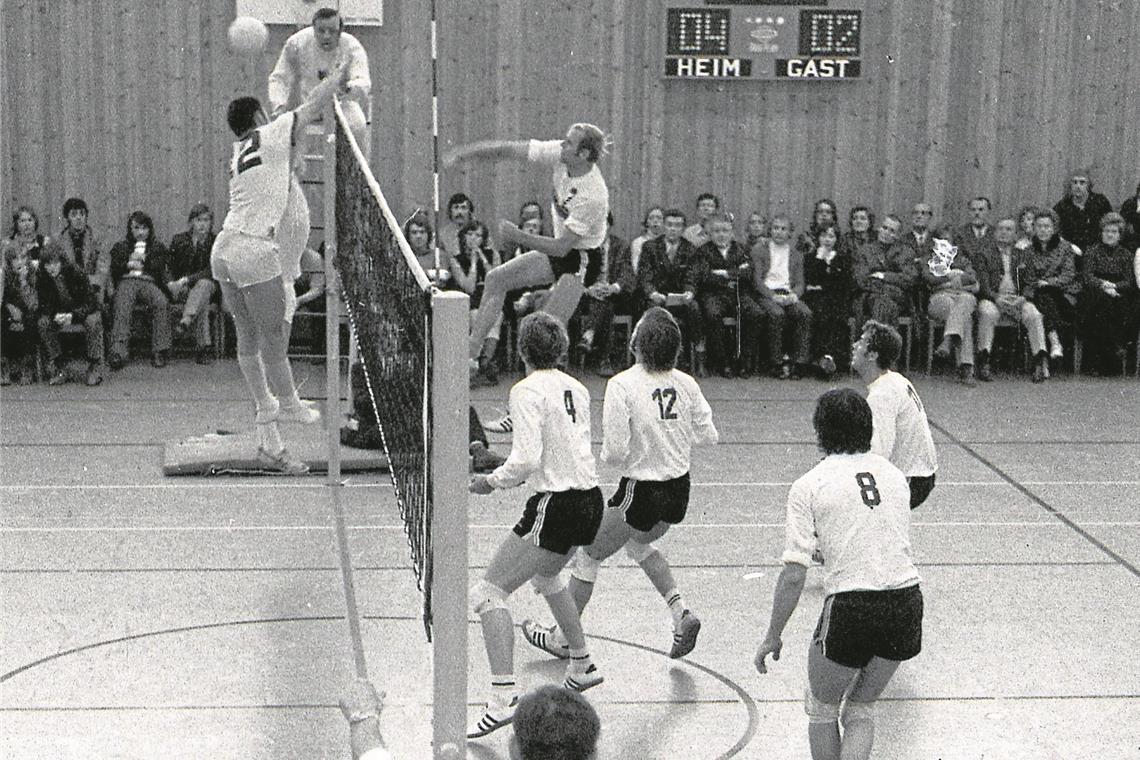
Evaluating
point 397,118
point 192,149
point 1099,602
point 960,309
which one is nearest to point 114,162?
point 192,149

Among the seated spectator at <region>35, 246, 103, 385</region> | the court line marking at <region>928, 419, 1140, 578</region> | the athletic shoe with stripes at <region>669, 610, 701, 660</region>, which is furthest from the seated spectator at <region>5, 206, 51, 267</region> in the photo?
the athletic shoe with stripes at <region>669, 610, 701, 660</region>

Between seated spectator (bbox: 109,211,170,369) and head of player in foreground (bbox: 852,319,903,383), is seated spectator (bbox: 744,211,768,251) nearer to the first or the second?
seated spectator (bbox: 109,211,170,369)

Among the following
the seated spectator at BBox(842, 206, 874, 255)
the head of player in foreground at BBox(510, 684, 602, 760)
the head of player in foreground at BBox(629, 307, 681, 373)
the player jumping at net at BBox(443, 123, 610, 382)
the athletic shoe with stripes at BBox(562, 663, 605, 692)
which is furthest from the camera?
the seated spectator at BBox(842, 206, 874, 255)

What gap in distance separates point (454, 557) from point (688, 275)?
11680 mm

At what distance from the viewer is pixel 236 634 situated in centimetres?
908

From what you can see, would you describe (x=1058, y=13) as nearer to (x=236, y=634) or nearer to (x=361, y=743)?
(x=236, y=634)

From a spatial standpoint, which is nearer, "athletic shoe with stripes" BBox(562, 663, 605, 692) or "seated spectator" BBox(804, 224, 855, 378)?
"athletic shoe with stripes" BBox(562, 663, 605, 692)

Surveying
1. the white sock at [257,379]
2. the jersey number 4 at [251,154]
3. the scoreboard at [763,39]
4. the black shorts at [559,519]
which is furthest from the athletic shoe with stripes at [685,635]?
the scoreboard at [763,39]

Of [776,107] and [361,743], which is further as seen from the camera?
[776,107]

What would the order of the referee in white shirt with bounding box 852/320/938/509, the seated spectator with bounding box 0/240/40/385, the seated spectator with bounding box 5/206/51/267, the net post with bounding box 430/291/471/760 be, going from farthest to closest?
the seated spectator with bounding box 5/206/51/267 < the seated spectator with bounding box 0/240/40/385 < the referee in white shirt with bounding box 852/320/938/509 < the net post with bounding box 430/291/471/760

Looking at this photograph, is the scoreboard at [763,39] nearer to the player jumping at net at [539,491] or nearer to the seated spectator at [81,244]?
the seated spectator at [81,244]

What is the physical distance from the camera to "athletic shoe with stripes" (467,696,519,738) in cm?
764

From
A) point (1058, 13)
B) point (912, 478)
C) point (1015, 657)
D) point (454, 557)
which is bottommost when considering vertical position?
point (1015, 657)

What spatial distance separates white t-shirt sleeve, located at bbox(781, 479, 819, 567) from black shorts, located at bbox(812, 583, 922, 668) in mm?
212
